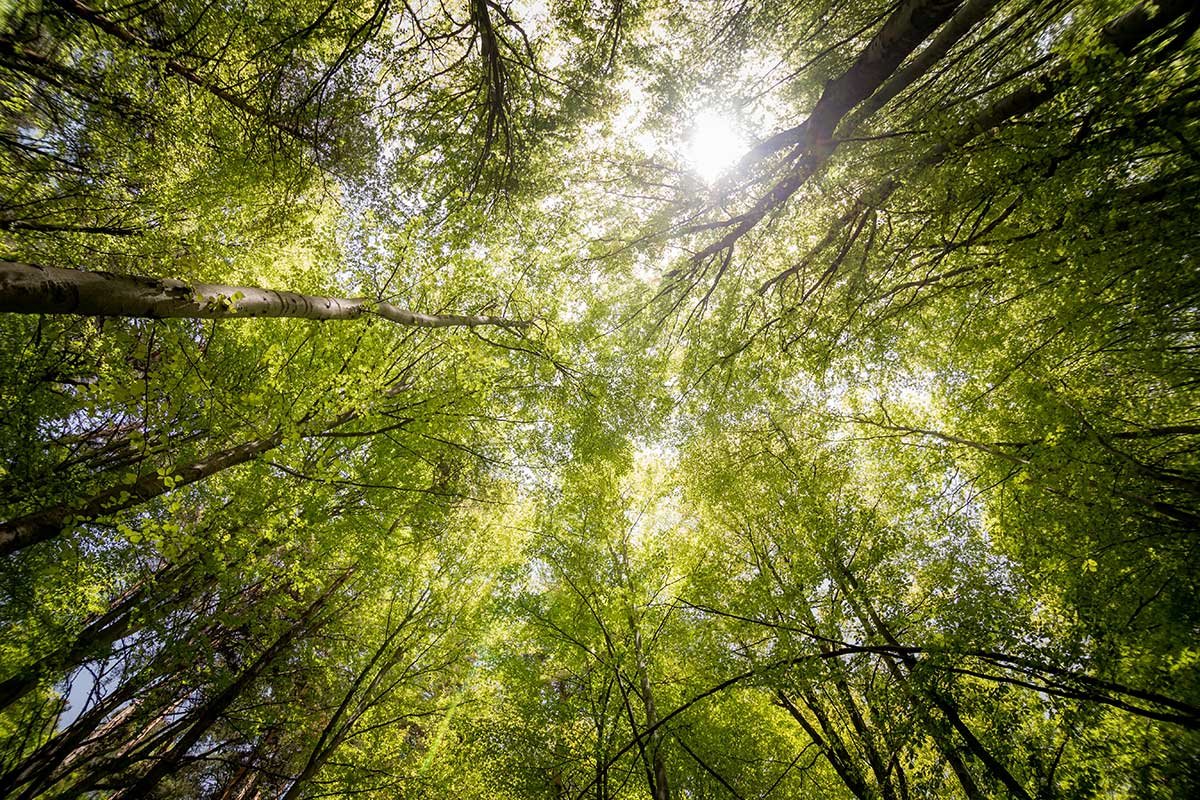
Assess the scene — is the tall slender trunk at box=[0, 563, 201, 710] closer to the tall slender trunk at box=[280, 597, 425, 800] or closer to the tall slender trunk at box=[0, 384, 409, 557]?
the tall slender trunk at box=[0, 384, 409, 557]

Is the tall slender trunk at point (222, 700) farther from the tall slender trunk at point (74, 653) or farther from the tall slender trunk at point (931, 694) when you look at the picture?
the tall slender trunk at point (931, 694)

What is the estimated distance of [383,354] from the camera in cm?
489

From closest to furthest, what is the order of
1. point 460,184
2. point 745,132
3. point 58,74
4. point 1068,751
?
point 1068,751, point 58,74, point 460,184, point 745,132

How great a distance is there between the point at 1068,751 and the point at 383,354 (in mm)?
7551

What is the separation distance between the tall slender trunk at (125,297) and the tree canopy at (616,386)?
27mm

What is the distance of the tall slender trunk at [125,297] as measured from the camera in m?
1.87

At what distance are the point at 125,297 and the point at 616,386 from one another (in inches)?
236

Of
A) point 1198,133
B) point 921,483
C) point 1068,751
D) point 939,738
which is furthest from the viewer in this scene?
point 921,483

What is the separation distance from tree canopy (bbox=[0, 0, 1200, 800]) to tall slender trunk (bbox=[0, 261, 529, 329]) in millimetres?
27

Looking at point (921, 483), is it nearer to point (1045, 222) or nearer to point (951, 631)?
point (951, 631)

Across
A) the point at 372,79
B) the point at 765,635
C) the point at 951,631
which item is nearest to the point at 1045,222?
the point at 951,631

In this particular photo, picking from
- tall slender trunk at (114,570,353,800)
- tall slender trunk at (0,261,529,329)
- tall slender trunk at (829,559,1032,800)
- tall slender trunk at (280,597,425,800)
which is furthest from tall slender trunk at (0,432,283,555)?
tall slender trunk at (829,559,1032,800)

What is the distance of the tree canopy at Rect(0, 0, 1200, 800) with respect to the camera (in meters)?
3.09

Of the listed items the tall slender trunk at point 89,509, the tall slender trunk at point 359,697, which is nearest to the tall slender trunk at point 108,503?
the tall slender trunk at point 89,509
